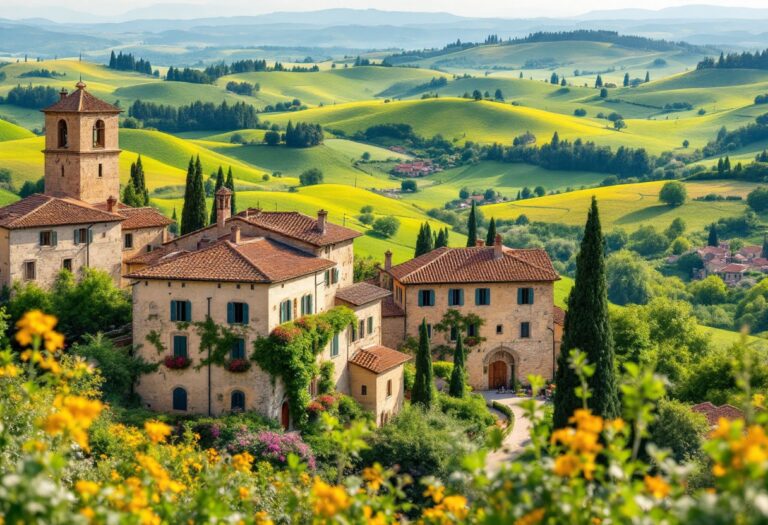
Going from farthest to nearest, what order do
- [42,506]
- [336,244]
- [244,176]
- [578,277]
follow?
1. [244,176]
2. [336,244]
3. [578,277]
4. [42,506]

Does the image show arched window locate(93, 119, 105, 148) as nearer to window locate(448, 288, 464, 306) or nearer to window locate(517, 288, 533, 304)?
window locate(448, 288, 464, 306)

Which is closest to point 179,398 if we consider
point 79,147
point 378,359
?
point 378,359

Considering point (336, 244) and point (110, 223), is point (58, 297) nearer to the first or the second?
point (110, 223)

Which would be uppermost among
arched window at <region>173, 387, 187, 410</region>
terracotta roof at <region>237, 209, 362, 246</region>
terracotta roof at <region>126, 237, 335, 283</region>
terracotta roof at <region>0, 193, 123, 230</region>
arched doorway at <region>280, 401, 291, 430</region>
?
terracotta roof at <region>0, 193, 123, 230</region>

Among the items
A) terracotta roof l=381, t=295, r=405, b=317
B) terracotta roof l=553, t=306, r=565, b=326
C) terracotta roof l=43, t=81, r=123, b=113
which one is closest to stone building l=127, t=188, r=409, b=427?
terracotta roof l=381, t=295, r=405, b=317

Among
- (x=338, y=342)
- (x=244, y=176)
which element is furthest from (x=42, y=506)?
(x=244, y=176)

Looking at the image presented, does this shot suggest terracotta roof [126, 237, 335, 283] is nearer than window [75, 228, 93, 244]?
Yes

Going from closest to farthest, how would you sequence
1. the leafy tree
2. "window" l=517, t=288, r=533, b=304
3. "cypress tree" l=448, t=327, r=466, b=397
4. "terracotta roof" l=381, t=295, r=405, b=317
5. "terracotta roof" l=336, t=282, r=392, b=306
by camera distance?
"terracotta roof" l=336, t=282, r=392, b=306 < "cypress tree" l=448, t=327, r=466, b=397 < "terracotta roof" l=381, t=295, r=405, b=317 < "window" l=517, t=288, r=533, b=304 < the leafy tree

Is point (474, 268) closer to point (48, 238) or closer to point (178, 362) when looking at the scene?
point (178, 362)
